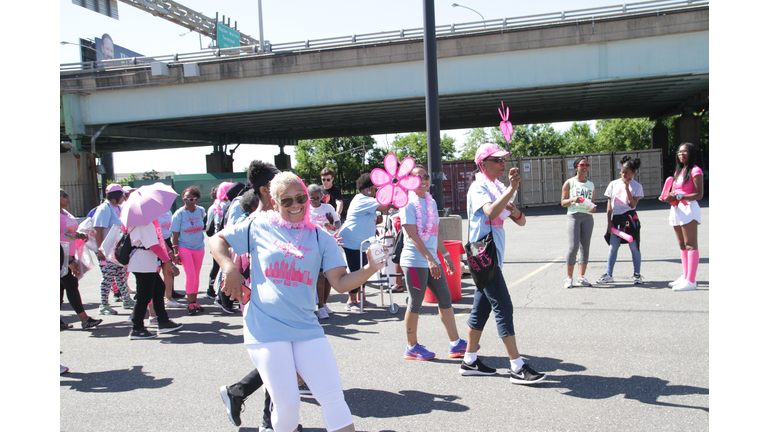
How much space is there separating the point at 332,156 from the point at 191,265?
149 ft

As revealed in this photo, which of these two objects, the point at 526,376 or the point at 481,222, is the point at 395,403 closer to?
the point at 526,376

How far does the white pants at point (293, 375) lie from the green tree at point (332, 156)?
46.4 metres

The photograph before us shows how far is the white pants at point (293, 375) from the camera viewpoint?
2496 mm

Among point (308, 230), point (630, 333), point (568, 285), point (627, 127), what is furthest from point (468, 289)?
point (627, 127)

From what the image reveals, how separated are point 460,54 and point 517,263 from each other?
1444 centimetres

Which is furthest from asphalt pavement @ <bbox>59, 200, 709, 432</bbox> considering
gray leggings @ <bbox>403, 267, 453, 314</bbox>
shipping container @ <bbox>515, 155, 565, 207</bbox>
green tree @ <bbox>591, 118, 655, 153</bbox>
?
green tree @ <bbox>591, 118, 655, 153</bbox>

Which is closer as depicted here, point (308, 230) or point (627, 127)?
point (308, 230)

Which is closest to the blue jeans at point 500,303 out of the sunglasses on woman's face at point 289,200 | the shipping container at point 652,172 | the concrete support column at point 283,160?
the sunglasses on woman's face at point 289,200

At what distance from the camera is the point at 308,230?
276cm

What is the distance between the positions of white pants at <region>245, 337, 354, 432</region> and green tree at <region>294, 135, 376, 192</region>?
4643cm

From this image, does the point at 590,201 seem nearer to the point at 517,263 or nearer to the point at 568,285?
the point at 568,285

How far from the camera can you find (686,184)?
6.56 metres

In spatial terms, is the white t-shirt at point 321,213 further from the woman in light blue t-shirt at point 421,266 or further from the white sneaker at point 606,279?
the white sneaker at point 606,279

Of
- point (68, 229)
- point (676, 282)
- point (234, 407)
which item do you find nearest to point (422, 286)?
point (234, 407)
